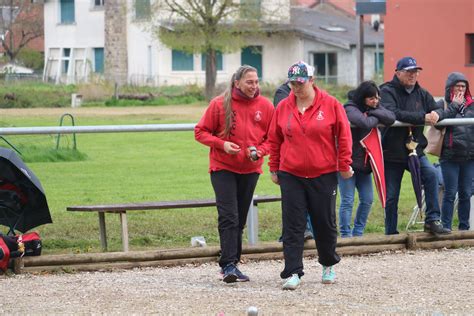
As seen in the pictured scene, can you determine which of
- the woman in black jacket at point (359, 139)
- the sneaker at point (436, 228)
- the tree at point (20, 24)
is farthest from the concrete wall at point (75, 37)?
the sneaker at point (436, 228)

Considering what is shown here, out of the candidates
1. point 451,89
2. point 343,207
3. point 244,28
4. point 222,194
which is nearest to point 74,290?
point 222,194

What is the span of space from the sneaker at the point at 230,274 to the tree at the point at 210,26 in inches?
1740

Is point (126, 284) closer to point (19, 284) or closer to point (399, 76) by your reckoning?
point (19, 284)

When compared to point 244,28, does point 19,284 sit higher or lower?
lower

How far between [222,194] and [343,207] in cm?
216

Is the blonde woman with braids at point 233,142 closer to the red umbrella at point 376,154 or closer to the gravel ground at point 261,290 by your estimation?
the gravel ground at point 261,290

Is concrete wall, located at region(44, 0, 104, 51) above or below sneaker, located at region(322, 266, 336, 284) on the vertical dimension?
above

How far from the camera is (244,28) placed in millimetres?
Result: 57688

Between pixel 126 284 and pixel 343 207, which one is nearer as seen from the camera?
pixel 126 284

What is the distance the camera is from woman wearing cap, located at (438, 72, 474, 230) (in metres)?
11.8

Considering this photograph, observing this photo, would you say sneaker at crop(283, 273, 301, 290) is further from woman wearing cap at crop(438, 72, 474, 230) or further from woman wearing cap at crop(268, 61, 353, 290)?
woman wearing cap at crop(438, 72, 474, 230)

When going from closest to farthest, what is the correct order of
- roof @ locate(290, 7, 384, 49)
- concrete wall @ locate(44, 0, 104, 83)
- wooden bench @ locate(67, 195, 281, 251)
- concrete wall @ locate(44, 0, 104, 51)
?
wooden bench @ locate(67, 195, 281, 251)
roof @ locate(290, 7, 384, 49)
concrete wall @ locate(44, 0, 104, 83)
concrete wall @ locate(44, 0, 104, 51)

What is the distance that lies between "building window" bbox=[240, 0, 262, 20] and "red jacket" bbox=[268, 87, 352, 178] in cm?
4731

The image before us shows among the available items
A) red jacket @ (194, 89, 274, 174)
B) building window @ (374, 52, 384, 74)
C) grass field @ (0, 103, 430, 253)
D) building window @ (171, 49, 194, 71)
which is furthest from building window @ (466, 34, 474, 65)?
red jacket @ (194, 89, 274, 174)
